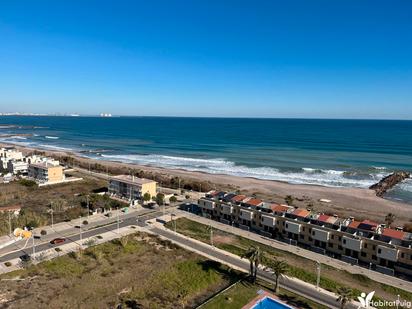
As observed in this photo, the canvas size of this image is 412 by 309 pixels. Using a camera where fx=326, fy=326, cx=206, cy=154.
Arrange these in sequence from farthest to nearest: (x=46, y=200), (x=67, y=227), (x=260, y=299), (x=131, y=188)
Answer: (x=131, y=188), (x=46, y=200), (x=67, y=227), (x=260, y=299)

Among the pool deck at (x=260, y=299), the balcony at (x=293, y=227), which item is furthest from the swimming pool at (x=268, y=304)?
the balcony at (x=293, y=227)

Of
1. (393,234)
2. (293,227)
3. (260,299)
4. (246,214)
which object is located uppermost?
(393,234)

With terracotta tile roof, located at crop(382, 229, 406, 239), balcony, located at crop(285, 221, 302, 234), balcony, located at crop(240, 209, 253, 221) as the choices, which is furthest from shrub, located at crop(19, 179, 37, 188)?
Result: terracotta tile roof, located at crop(382, 229, 406, 239)

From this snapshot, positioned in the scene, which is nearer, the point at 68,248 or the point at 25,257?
the point at 25,257

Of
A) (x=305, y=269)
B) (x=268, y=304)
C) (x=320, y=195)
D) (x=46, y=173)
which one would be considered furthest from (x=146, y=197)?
(x=320, y=195)

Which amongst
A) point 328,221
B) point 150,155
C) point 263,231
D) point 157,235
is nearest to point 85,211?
point 157,235

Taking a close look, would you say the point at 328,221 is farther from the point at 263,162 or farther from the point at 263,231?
the point at 263,162

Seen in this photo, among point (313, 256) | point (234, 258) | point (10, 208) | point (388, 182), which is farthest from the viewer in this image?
point (388, 182)

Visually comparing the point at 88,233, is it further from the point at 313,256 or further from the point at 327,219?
the point at 327,219
